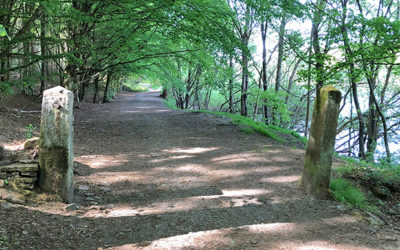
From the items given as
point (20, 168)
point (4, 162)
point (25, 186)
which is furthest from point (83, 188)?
point (4, 162)

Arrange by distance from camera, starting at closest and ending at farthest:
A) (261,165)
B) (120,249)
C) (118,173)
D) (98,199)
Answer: (120,249) → (98,199) → (118,173) → (261,165)

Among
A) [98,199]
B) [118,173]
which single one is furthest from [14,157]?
[118,173]

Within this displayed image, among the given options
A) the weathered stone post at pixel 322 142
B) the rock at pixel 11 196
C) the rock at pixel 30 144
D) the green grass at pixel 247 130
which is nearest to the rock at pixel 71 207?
the rock at pixel 11 196

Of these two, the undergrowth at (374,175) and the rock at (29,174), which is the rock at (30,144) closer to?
the rock at (29,174)

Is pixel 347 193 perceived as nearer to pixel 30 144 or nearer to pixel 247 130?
pixel 30 144

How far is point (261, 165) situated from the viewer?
21.6 ft

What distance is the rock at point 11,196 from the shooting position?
11.5ft

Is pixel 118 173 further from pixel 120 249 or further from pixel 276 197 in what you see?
pixel 276 197

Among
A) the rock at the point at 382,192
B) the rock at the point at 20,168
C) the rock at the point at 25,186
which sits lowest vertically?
the rock at the point at 382,192

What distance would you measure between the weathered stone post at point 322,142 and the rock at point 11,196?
453 cm

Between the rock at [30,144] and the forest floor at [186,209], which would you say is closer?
the forest floor at [186,209]

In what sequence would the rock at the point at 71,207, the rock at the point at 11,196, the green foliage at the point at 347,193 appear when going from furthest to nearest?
the green foliage at the point at 347,193 < the rock at the point at 71,207 < the rock at the point at 11,196

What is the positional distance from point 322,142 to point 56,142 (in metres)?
4.27

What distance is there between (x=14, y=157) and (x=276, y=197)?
4.46 meters
